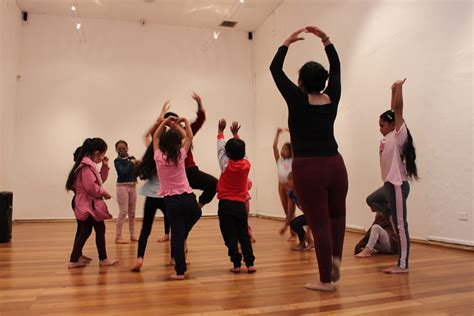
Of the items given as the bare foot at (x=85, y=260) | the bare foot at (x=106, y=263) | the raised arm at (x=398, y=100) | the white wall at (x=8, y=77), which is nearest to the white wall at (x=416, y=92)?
the raised arm at (x=398, y=100)

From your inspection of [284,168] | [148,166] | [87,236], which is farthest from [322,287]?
[284,168]

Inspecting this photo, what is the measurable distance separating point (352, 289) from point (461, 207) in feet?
7.49

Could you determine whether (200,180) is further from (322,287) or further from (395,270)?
(395,270)

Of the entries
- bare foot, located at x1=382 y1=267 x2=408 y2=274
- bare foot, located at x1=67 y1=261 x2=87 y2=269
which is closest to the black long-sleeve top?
bare foot, located at x1=382 y1=267 x2=408 y2=274

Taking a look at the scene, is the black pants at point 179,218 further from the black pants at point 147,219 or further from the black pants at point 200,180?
the black pants at point 200,180

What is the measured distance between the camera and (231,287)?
2.46m

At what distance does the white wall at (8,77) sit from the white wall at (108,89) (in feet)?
0.90

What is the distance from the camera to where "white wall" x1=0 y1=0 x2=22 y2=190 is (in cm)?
659

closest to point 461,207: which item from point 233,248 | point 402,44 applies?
point 402,44

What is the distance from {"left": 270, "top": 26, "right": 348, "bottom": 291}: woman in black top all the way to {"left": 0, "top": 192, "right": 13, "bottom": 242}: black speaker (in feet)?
13.1

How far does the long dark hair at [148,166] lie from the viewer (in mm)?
3160

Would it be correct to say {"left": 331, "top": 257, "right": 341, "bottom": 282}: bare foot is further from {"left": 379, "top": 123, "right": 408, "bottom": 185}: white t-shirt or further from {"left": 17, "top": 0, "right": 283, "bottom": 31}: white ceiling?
{"left": 17, "top": 0, "right": 283, "bottom": 31}: white ceiling

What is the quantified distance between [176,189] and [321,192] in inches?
41.8

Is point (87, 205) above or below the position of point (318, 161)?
below
